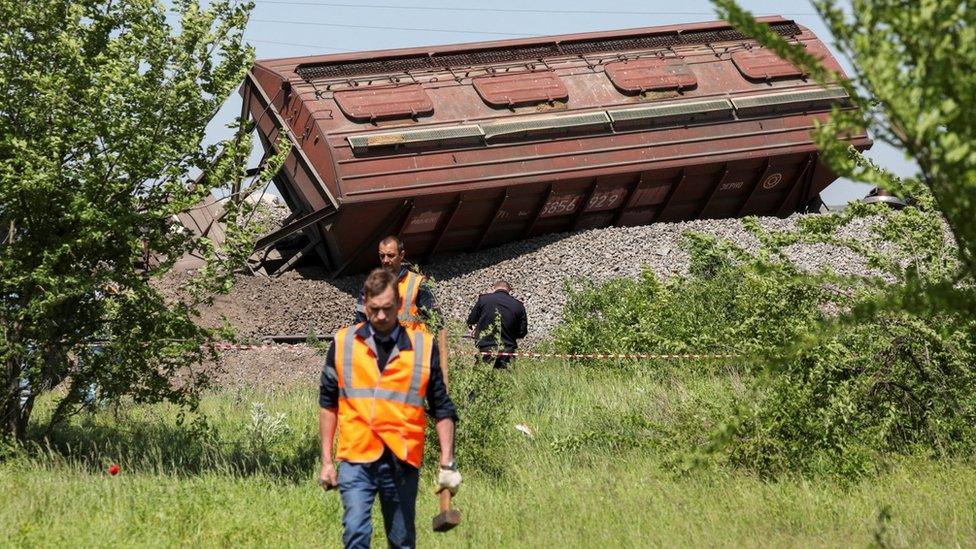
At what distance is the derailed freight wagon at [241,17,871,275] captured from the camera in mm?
17828

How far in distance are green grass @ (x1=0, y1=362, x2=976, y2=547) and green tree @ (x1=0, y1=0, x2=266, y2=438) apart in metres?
0.70

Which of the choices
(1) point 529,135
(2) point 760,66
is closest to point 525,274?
(1) point 529,135

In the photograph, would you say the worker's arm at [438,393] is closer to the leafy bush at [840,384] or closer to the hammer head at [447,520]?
the hammer head at [447,520]

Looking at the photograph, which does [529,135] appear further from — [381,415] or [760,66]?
[381,415]

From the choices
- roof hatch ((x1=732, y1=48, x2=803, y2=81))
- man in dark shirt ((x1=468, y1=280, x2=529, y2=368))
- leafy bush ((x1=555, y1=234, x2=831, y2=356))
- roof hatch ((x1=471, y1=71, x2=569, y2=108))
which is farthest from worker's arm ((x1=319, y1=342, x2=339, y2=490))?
roof hatch ((x1=732, y1=48, x2=803, y2=81))

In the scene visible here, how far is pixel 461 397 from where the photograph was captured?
29.2 ft

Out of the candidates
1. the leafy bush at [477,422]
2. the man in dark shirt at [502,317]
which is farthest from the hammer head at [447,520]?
the man in dark shirt at [502,317]

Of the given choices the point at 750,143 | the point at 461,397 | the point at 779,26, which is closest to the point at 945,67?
the point at 461,397

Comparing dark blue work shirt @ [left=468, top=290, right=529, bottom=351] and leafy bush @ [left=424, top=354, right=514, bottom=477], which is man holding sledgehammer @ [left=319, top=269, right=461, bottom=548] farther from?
dark blue work shirt @ [left=468, top=290, right=529, bottom=351]

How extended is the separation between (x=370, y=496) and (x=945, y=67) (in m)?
2.82

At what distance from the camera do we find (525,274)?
18.8 metres

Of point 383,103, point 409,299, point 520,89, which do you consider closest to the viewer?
point 409,299

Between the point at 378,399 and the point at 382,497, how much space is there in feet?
1.43

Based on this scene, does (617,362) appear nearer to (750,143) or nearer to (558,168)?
(558,168)
